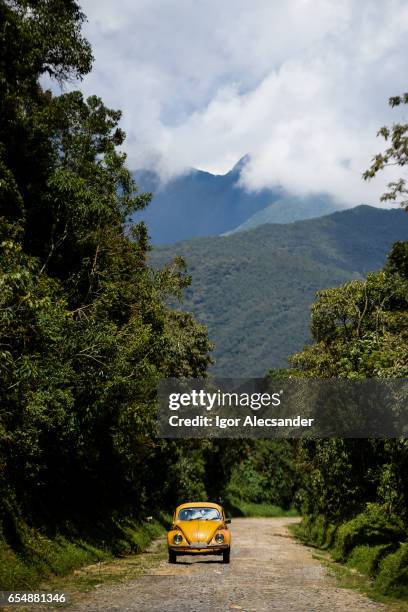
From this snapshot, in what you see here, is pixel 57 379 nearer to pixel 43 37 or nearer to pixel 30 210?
pixel 30 210

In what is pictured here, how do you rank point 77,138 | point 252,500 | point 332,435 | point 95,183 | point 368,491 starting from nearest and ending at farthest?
1. point 332,435
2. point 368,491
3. point 95,183
4. point 77,138
5. point 252,500

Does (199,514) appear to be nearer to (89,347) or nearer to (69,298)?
(89,347)

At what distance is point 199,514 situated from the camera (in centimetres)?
2352

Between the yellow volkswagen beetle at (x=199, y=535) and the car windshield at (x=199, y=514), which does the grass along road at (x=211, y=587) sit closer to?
the yellow volkswagen beetle at (x=199, y=535)

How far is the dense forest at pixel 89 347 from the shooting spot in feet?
66.5

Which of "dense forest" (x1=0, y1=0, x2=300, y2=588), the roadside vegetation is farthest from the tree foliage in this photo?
the roadside vegetation

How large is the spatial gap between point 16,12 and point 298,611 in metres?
28.8

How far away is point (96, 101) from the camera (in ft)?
150

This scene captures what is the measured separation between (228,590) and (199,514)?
3.87 meters

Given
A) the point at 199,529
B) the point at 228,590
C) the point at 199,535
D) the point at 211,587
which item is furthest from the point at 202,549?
the point at 228,590

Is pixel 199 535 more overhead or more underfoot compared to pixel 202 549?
more overhead

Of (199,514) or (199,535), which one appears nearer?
(199,535)

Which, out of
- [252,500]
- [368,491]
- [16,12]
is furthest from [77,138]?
[252,500]

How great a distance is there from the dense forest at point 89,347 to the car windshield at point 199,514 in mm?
4312
